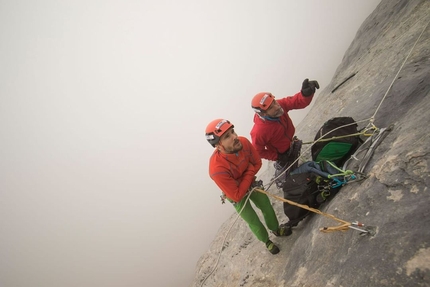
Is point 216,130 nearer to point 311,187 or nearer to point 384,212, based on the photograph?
point 311,187

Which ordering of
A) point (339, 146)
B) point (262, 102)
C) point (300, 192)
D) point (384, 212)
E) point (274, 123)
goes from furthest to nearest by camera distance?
point (274, 123), point (262, 102), point (339, 146), point (300, 192), point (384, 212)

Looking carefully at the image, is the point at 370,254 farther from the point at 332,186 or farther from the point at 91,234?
the point at 91,234

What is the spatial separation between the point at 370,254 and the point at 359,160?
1.71 metres

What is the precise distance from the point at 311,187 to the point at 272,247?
1.83 meters

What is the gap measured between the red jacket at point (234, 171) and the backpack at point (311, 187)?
754mm

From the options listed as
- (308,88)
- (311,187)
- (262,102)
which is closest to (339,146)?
(311,187)

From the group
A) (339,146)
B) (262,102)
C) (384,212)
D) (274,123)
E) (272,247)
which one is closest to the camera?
(384,212)

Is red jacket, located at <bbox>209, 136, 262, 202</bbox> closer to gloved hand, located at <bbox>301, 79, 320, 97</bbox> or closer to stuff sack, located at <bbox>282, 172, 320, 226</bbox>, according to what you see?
stuff sack, located at <bbox>282, 172, 320, 226</bbox>

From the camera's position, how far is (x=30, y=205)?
5379 inches

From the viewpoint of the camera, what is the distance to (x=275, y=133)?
15.3 feet

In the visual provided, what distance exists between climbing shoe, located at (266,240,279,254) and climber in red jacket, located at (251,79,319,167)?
181 cm

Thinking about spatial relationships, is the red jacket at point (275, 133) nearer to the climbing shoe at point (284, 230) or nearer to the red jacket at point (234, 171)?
the red jacket at point (234, 171)

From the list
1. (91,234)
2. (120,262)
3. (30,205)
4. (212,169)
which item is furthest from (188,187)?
(30,205)

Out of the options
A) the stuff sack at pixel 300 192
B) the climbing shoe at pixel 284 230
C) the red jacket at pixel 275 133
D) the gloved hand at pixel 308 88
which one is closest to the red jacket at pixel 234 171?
the red jacket at pixel 275 133
